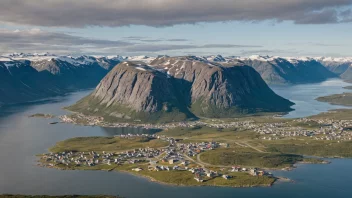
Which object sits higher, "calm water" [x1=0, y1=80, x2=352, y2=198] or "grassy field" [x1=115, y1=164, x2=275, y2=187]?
"grassy field" [x1=115, y1=164, x2=275, y2=187]

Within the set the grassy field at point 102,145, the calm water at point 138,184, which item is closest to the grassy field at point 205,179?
the calm water at point 138,184

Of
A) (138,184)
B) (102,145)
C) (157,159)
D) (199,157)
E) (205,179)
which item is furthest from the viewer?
(102,145)

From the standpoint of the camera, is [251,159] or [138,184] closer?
[138,184]

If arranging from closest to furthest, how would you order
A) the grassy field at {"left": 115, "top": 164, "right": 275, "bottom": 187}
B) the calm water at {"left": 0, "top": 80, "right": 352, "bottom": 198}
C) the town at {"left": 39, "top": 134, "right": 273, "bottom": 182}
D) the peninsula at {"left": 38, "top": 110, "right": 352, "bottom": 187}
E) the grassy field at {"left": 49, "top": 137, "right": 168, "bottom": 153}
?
the calm water at {"left": 0, "top": 80, "right": 352, "bottom": 198}
the grassy field at {"left": 115, "top": 164, "right": 275, "bottom": 187}
the peninsula at {"left": 38, "top": 110, "right": 352, "bottom": 187}
the town at {"left": 39, "top": 134, "right": 273, "bottom": 182}
the grassy field at {"left": 49, "top": 137, "right": 168, "bottom": 153}

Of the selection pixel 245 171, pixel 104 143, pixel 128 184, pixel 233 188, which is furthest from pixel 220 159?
pixel 104 143

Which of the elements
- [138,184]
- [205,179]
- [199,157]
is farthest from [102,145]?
[205,179]

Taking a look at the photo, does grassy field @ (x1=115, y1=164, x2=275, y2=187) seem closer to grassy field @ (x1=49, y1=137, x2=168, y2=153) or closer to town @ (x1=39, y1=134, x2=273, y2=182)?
town @ (x1=39, y1=134, x2=273, y2=182)

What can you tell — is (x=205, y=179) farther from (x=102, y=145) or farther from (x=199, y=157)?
(x=102, y=145)

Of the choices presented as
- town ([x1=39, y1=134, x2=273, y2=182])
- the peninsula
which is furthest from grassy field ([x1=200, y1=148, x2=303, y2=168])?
town ([x1=39, y1=134, x2=273, y2=182])

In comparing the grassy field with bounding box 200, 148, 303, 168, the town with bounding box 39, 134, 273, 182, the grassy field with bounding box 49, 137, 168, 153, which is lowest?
the grassy field with bounding box 49, 137, 168, 153
